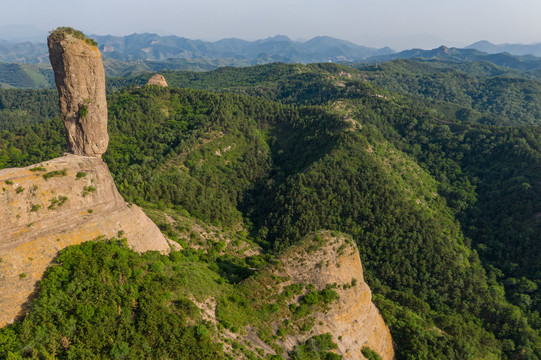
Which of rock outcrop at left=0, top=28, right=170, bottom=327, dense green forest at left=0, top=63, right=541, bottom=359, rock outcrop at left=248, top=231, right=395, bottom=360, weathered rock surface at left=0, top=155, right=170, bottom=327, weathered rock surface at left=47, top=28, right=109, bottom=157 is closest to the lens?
weathered rock surface at left=0, top=155, right=170, bottom=327

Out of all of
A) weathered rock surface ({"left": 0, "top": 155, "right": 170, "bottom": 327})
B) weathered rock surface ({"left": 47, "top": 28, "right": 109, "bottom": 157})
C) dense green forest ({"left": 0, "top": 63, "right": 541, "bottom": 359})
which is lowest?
dense green forest ({"left": 0, "top": 63, "right": 541, "bottom": 359})

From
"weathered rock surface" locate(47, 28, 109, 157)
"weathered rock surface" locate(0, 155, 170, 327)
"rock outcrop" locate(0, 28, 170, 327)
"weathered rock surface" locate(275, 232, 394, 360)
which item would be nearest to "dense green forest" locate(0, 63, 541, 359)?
"weathered rock surface" locate(0, 155, 170, 327)

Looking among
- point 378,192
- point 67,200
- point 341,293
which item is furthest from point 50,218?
point 378,192

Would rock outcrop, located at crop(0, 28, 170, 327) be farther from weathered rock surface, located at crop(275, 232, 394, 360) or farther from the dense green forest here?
weathered rock surface, located at crop(275, 232, 394, 360)

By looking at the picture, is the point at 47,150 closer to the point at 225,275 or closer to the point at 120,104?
the point at 120,104

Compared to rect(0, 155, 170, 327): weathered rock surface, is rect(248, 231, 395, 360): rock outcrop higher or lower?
lower

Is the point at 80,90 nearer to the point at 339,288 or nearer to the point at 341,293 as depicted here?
the point at 339,288

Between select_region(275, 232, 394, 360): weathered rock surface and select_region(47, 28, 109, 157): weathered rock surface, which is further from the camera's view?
select_region(275, 232, 394, 360): weathered rock surface

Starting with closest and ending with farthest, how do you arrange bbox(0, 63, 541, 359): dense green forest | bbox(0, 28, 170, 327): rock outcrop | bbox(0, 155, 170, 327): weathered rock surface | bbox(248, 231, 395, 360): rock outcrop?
bbox(0, 155, 170, 327): weathered rock surface
bbox(0, 28, 170, 327): rock outcrop
bbox(248, 231, 395, 360): rock outcrop
bbox(0, 63, 541, 359): dense green forest
